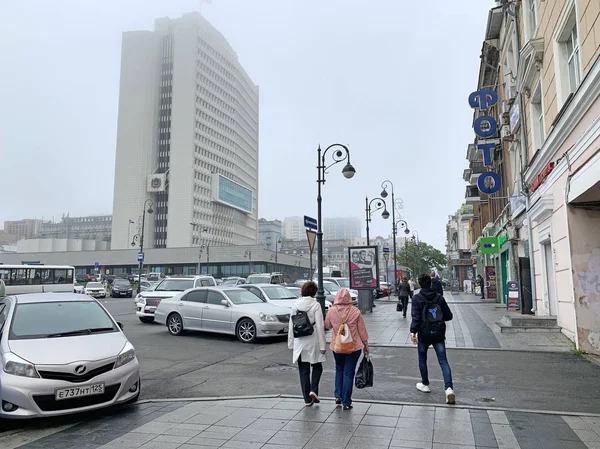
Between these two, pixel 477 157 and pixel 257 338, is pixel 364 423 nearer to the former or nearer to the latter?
pixel 257 338

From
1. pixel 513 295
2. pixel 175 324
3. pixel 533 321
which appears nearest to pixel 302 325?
pixel 175 324

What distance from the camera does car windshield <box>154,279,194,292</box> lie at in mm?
17562

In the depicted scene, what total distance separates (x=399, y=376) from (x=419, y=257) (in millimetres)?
70937

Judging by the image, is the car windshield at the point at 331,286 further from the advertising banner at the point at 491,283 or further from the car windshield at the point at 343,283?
the advertising banner at the point at 491,283

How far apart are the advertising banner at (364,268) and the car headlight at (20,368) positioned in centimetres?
1520

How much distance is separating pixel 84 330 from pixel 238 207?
115m

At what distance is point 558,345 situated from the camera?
1082cm

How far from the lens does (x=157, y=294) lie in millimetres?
16984

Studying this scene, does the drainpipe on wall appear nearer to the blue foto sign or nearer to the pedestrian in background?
the blue foto sign

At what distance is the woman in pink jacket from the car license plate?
292 cm

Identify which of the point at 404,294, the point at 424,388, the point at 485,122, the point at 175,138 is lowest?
the point at 424,388

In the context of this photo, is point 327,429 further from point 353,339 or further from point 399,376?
point 399,376

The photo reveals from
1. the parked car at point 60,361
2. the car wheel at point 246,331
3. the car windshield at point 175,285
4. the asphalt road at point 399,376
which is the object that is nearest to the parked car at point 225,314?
the car wheel at point 246,331

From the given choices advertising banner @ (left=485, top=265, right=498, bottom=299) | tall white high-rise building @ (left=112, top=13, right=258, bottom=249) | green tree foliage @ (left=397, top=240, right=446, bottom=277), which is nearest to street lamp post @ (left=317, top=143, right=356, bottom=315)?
advertising banner @ (left=485, top=265, right=498, bottom=299)
